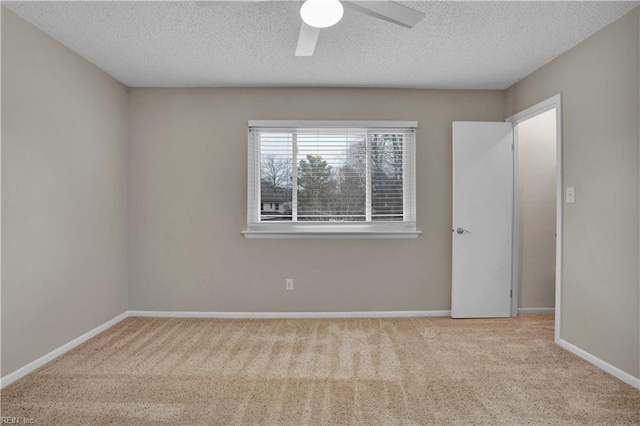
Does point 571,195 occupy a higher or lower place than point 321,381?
higher

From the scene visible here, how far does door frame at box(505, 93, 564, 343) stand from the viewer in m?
2.81

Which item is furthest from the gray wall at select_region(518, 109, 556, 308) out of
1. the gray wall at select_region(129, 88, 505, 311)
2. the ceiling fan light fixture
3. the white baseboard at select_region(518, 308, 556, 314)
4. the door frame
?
the ceiling fan light fixture

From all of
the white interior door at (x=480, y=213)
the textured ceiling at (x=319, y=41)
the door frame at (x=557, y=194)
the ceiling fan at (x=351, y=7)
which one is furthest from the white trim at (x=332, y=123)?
the ceiling fan at (x=351, y=7)

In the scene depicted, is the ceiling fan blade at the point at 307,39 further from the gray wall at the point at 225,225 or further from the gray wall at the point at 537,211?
the gray wall at the point at 537,211

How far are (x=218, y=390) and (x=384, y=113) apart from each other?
2960 mm

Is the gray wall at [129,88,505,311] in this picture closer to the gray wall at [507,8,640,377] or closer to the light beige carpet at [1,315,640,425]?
the light beige carpet at [1,315,640,425]

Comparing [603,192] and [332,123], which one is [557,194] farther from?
[332,123]

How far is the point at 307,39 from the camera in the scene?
209 centimetres

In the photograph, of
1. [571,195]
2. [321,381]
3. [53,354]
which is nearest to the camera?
[321,381]

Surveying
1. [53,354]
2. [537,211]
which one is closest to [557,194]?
[537,211]

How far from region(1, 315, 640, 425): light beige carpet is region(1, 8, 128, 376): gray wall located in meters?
0.35

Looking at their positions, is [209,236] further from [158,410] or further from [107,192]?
[158,410]

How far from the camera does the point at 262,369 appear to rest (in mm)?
2416

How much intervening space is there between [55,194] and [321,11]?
240cm
